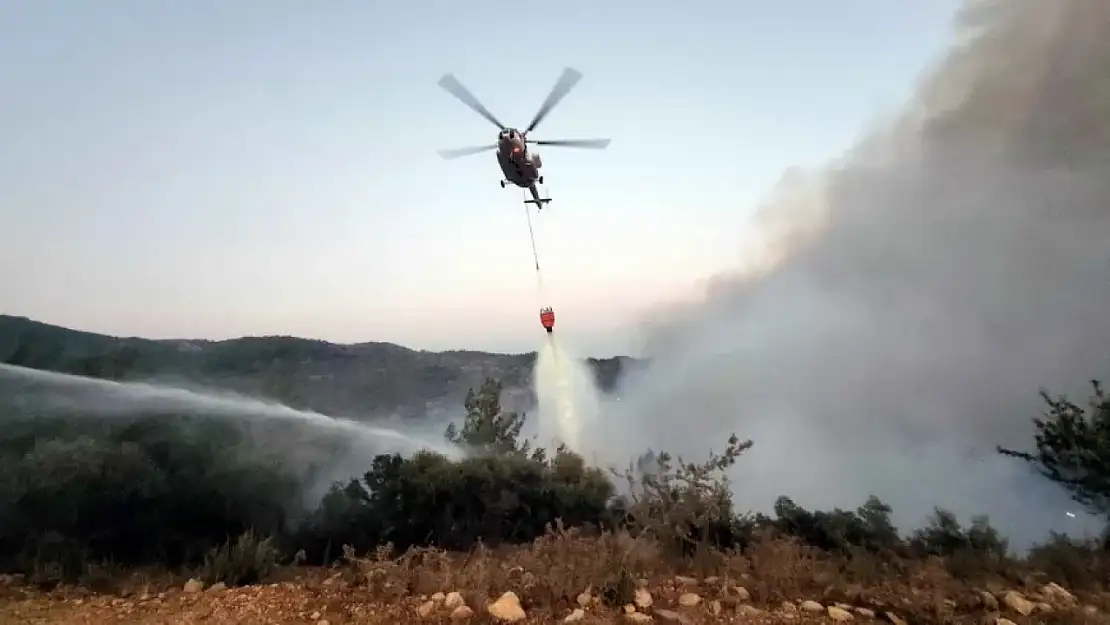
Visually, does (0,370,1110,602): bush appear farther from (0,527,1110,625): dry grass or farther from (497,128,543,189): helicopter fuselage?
(497,128,543,189): helicopter fuselage

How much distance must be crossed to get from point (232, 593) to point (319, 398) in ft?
51.0

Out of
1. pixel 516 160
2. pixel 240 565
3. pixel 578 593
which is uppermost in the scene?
pixel 516 160

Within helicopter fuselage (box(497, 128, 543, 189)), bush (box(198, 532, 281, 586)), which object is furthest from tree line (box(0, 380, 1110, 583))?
helicopter fuselage (box(497, 128, 543, 189))

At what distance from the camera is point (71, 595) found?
8156mm

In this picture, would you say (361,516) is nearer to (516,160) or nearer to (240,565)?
(240,565)

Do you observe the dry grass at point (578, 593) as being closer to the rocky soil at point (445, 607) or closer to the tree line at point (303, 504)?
the rocky soil at point (445, 607)

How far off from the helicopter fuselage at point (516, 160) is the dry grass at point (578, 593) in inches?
435

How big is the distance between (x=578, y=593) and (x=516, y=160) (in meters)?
12.4

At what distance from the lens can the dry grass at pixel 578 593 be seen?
294 inches

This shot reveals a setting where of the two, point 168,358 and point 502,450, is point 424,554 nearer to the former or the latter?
point 502,450

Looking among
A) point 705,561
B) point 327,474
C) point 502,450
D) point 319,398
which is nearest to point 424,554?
point 705,561

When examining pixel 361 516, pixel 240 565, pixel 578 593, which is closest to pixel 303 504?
pixel 361 516

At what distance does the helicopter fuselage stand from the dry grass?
1105 cm

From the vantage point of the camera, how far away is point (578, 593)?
7965 millimetres
